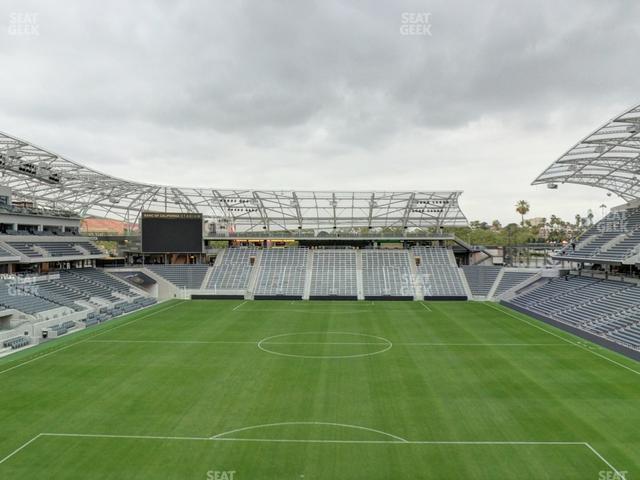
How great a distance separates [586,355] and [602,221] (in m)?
26.9

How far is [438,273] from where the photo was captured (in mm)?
53688

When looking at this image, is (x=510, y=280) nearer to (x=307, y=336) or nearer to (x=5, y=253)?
(x=307, y=336)

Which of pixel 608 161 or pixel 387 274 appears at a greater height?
pixel 608 161

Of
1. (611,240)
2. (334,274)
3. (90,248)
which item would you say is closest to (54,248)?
(90,248)

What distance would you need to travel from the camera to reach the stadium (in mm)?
13773

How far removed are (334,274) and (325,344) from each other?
86.7 ft

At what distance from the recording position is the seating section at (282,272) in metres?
51.4

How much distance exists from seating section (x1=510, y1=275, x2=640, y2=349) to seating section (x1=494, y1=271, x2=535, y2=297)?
12.9 ft

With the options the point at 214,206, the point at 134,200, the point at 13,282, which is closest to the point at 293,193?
the point at 214,206

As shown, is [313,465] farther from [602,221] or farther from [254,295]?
[602,221]

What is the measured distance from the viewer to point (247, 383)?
20.2m

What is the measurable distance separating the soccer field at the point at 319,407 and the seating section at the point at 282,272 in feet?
66.3

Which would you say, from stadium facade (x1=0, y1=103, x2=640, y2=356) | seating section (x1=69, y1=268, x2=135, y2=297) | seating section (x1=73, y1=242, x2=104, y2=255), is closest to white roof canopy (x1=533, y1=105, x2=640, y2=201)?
stadium facade (x1=0, y1=103, x2=640, y2=356)

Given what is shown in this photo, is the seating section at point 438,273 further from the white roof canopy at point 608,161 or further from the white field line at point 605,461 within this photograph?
the white field line at point 605,461
